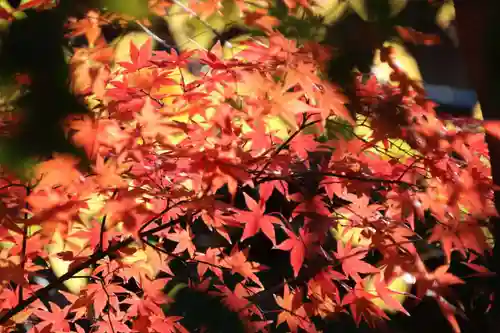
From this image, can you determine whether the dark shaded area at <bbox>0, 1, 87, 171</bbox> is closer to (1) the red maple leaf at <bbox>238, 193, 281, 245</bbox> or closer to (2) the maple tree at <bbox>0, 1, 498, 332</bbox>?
(2) the maple tree at <bbox>0, 1, 498, 332</bbox>

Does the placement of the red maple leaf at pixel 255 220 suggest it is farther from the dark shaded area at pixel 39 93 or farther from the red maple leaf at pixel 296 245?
the dark shaded area at pixel 39 93

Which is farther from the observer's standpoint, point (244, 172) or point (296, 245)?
point (296, 245)

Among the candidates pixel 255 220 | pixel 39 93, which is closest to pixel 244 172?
pixel 255 220

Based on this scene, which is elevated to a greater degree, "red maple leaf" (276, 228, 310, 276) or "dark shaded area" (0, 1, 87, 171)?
"dark shaded area" (0, 1, 87, 171)

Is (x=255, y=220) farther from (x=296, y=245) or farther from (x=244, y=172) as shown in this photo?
(x=244, y=172)

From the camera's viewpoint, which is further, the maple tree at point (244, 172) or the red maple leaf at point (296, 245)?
the red maple leaf at point (296, 245)

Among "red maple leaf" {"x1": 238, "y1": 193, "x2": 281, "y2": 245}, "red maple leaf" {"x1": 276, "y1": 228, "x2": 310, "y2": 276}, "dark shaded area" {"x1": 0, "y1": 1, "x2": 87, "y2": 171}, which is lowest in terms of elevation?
"red maple leaf" {"x1": 276, "y1": 228, "x2": 310, "y2": 276}

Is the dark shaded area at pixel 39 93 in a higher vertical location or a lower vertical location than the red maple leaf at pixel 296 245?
higher

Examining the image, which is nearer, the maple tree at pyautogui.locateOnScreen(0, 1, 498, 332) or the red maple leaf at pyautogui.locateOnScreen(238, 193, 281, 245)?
the maple tree at pyautogui.locateOnScreen(0, 1, 498, 332)

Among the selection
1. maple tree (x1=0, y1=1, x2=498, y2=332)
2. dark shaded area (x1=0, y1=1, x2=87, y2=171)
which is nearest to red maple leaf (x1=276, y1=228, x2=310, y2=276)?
maple tree (x1=0, y1=1, x2=498, y2=332)

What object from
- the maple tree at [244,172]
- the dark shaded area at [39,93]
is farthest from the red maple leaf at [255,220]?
the dark shaded area at [39,93]

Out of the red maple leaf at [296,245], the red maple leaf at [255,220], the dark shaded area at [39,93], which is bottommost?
the red maple leaf at [296,245]

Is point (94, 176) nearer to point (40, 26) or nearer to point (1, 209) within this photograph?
point (1, 209)

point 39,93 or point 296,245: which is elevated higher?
point 39,93
